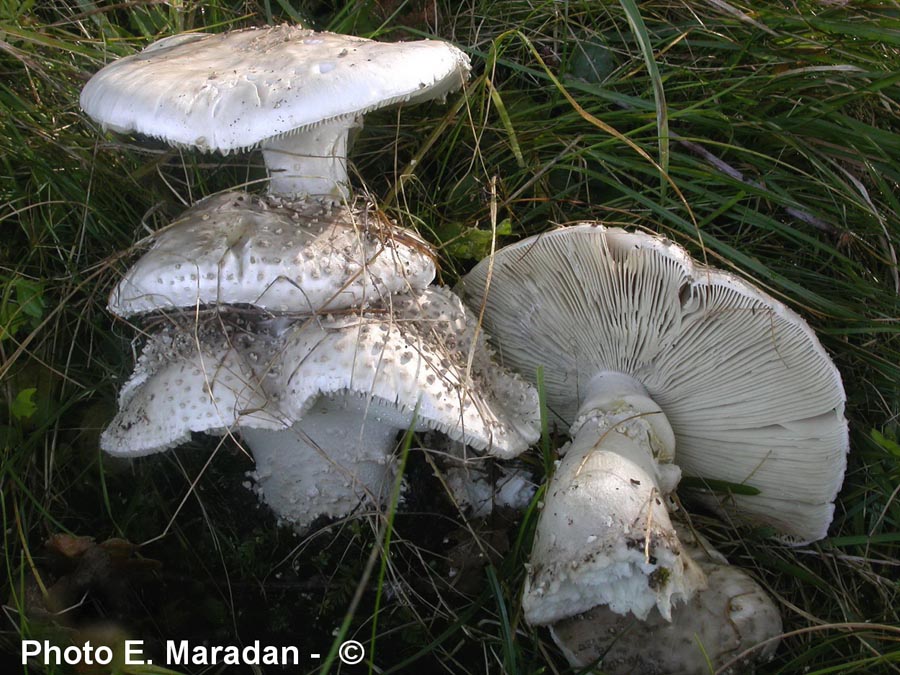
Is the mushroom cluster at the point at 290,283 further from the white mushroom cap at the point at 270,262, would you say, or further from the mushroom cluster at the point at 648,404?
the mushroom cluster at the point at 648,404

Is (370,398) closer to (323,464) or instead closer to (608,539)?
(323,464)

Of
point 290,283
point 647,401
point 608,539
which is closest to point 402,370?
point 290,283

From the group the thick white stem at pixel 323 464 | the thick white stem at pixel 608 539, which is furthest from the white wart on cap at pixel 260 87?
the thick white stem at pixel 608 539

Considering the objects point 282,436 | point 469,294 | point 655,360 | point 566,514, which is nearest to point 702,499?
point 655,360

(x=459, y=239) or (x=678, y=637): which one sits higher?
(x=459, y=239)

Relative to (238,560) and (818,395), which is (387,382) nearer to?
(238,560)
